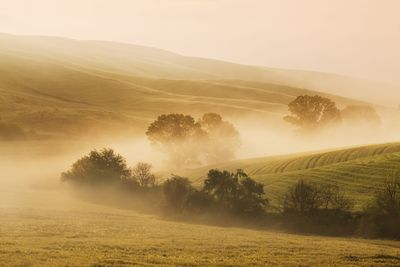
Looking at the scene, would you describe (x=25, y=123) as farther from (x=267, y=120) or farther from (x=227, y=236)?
(x=227, y=236)

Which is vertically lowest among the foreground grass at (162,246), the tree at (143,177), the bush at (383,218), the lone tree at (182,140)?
the foreground grass at (162,246)

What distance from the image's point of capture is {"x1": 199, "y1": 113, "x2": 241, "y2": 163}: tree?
86881 mm

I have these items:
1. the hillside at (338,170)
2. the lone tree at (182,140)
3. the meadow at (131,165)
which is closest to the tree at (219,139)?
the lone tree at (182,140)

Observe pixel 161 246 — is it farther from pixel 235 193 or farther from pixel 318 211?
pixel 235 193

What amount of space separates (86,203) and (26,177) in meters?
23.4

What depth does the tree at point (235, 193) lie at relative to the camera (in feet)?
148

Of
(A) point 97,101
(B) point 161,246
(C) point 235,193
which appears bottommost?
(B) point 161,246

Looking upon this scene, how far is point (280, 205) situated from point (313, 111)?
56096 millimetres

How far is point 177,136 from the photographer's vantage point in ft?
271

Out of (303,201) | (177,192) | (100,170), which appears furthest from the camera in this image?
(100,170)

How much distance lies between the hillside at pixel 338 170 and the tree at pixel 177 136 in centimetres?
1065

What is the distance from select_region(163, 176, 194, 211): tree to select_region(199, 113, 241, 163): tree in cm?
3659

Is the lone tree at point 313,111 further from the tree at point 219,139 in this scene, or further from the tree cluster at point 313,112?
the tree at point 219,139

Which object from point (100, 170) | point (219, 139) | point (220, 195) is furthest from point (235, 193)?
point (219, 139)
